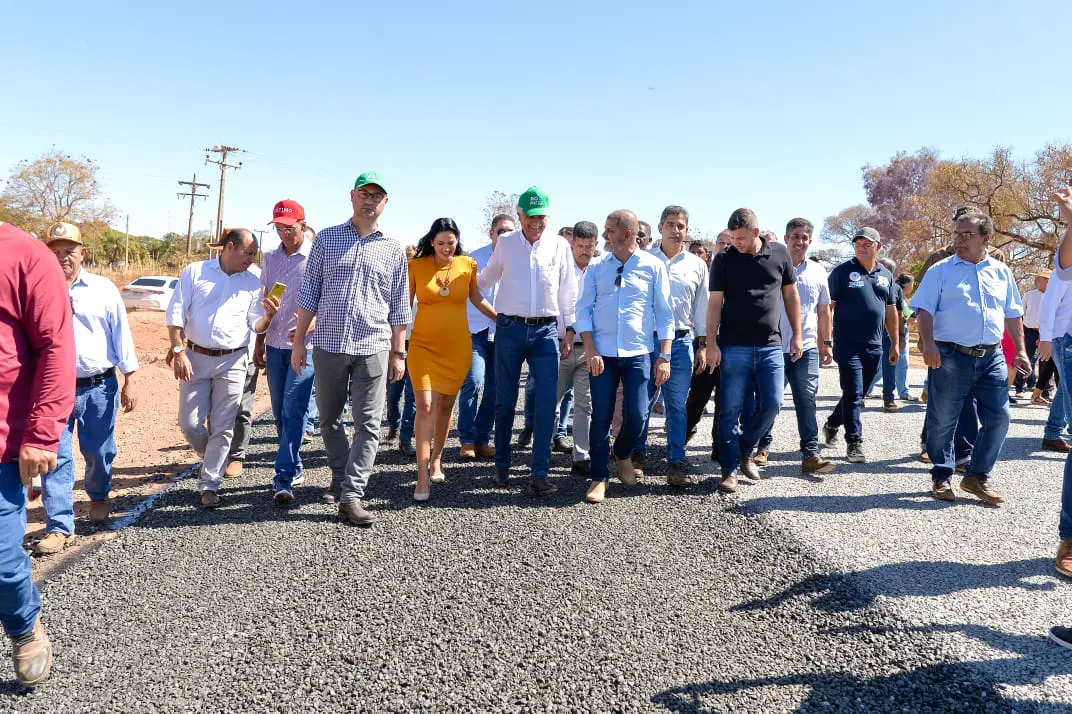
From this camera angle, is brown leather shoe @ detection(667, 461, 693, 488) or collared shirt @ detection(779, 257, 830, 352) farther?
collared shirt @ detection(779, 257, 830, 352)

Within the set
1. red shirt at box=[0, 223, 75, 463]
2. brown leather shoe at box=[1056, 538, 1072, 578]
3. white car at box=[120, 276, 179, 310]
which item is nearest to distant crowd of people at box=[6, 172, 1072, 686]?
brown leather shoe at box=[1056, 538, 1072, 578]

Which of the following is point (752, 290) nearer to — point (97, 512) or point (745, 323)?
point (745, 323)

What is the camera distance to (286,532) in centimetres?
446

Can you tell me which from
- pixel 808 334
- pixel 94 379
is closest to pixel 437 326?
pixel 94 379

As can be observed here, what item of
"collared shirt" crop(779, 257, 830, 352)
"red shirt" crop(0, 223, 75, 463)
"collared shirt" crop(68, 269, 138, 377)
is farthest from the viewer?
"collared shirt" crop(779, 257, 830, 352)

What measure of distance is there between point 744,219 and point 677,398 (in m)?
1.57

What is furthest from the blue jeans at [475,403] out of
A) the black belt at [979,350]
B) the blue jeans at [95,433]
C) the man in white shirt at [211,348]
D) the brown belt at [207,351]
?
the black belt at [979,350]

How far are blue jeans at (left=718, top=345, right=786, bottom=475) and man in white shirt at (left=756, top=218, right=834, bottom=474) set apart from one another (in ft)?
1.83

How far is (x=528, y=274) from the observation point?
527 cm

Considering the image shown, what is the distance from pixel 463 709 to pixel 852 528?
3.15 meters

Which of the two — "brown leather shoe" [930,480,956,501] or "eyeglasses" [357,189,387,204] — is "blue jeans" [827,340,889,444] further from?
"eyeglasses" [357,189,387,204]

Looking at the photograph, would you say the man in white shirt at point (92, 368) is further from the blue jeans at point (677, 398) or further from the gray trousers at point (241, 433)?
the blue jeans at point (677, 398)

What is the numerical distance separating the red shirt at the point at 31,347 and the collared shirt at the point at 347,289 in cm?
192

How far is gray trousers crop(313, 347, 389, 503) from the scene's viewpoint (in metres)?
4.65
